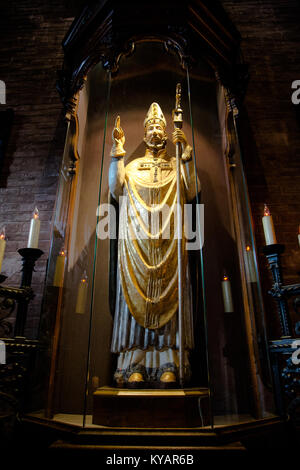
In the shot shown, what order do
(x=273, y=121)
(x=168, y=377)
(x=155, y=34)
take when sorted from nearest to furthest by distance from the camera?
1. (x=168, y=377)
2. (x=155, y=34)
3. (x=273, y=121)

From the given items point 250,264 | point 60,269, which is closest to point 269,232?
point 250,264

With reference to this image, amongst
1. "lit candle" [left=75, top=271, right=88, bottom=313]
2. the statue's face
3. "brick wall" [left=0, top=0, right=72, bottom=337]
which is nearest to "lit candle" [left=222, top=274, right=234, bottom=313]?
"lit candle" [left=75, top=271, right=88, bottom=313]

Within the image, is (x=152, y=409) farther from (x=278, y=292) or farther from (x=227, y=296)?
(x=278, y=292)

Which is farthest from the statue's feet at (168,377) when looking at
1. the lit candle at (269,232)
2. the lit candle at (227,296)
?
the lit candle at (269,232)

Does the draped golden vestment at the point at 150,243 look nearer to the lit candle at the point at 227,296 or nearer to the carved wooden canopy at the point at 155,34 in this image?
the lit candle at the point at 227,296

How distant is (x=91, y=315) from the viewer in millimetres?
1752

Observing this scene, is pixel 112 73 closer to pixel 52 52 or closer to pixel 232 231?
pixel 232 231

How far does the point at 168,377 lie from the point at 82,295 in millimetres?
682

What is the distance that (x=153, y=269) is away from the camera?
2.13 m

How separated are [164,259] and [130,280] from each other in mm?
266

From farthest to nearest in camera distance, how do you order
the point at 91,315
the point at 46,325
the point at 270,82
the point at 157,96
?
the point at 270,82 → the point at 157,96 → the point at 46,325 → the point at 91,315

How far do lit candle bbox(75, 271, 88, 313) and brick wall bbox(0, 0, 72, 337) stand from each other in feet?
3.05

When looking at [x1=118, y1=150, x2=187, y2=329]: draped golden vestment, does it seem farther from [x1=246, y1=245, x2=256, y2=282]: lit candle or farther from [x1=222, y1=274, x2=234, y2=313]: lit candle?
[x1=246, y1=245, x2=256, y2=282]: lit candle
